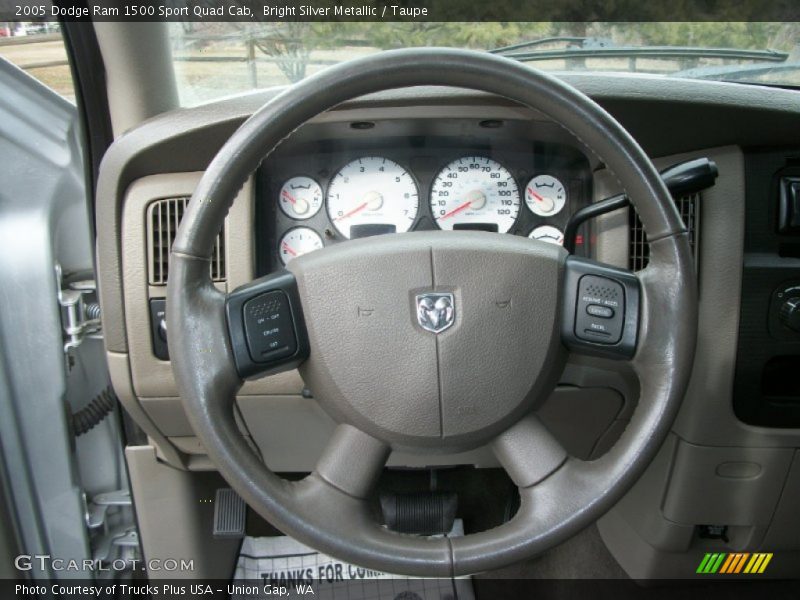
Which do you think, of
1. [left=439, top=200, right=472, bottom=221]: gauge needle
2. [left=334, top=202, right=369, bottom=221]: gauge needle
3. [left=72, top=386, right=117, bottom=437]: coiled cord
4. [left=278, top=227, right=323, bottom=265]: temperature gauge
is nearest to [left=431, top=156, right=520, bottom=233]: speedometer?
[left=439, top=200, right=472, bottom=221]: gauge needle

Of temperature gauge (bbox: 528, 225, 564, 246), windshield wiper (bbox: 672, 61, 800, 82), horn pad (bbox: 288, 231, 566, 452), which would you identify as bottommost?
horn pad (bbox: 288, 231, 566, 452)

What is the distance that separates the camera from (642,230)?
1.25m

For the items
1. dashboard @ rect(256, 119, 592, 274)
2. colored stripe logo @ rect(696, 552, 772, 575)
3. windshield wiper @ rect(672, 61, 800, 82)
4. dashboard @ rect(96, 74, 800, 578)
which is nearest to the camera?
dashboard @ rect(96, 74, 800, 578)

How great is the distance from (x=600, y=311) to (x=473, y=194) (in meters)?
0.45

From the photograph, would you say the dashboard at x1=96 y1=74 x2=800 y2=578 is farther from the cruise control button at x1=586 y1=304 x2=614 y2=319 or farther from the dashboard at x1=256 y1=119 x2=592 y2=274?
the cruise control button at x1=586 y1=304 x2=614 y2=319

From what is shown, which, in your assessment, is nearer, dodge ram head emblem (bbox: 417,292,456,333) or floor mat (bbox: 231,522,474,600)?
dodge ram head emblem (bbox: 417,292,456,333)

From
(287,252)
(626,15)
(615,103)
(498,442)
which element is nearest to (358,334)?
(498,442)

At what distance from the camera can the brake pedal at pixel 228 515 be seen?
1.60 metres

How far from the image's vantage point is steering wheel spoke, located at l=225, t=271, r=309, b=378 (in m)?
0.89

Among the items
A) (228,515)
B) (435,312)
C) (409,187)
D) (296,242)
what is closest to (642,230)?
(409,187)

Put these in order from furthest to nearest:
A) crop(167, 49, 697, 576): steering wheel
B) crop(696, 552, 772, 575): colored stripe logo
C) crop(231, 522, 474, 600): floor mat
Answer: crop(231, 522, 474, 600): floor mat, crop(696, 552, 772, 575): colored stripe logo, crop(167, 49, 697, 576): steering wheel

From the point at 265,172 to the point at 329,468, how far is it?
60cm

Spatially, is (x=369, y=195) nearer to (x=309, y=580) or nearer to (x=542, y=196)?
(x=542, y=196)

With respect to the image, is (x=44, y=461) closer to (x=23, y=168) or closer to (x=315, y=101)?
(x=23, y=168)
